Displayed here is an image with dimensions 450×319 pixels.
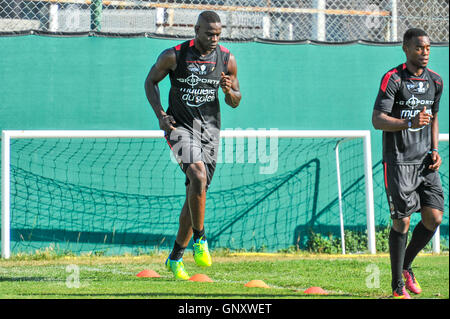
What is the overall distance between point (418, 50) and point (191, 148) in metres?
2.17

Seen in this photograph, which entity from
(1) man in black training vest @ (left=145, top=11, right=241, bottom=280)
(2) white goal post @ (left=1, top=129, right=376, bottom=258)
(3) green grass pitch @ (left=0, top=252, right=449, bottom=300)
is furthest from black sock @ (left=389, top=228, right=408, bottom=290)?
(2) white goal post @ (left=1, top=129, right=376, bottom=258)

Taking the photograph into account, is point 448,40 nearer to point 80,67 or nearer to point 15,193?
point 80,67

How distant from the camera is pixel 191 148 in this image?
617 centimetres

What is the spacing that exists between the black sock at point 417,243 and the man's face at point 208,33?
2535 millimetres

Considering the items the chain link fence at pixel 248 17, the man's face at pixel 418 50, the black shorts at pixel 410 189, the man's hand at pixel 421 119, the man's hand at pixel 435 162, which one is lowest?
the black shorts at pixel 410 189

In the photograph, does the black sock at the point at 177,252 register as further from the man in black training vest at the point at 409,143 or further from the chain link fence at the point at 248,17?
the chain link fence at the point at 248,17

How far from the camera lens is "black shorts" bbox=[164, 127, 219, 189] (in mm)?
6148

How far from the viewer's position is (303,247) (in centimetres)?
1016

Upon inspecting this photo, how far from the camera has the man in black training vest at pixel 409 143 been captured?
569cm

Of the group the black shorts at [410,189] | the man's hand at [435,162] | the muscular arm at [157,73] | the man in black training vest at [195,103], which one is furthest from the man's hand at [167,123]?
the man's hand at [435,162]

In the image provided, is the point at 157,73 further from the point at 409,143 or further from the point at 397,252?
the point at 397,252

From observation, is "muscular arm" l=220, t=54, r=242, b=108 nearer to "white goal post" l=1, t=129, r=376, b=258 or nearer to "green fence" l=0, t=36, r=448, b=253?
"white goal post" l=1, t=129, r=376, b=258

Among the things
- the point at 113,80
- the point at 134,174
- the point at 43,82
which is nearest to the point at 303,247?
the point at 134,174

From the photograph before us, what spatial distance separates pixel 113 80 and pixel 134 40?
0.68m
